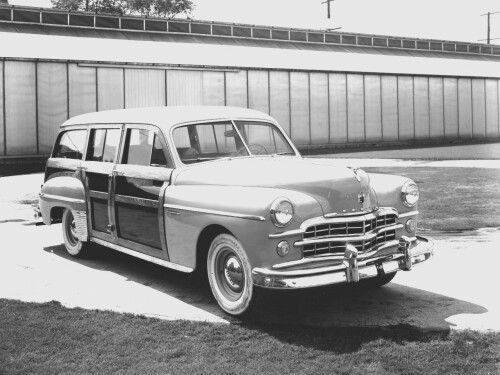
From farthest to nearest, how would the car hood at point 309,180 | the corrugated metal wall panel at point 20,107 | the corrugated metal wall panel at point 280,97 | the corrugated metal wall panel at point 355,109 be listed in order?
the corrugated metal wall panel at point 355,109, the corrugated metal wall panel at point 280,97, the corrugated metal wall panel at point 20,107, the car hood at point 309,180

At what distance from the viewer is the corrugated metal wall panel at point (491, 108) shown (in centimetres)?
4388

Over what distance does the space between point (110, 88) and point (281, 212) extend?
2463 cm

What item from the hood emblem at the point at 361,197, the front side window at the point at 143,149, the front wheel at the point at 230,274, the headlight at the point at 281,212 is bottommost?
the front wheel at the point at 230,274

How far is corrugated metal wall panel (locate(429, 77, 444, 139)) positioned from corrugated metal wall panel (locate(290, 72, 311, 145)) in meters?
9.73

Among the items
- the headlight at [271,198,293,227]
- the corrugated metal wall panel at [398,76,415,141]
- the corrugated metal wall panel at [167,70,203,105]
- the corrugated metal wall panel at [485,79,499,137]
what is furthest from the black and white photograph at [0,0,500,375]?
the corrugated metal wall panel at [485,79,499,137]

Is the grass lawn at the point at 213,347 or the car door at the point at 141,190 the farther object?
the car door at the point at 141,190

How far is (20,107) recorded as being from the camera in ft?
86.0

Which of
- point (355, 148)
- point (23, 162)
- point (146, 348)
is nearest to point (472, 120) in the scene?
point (355, 148)

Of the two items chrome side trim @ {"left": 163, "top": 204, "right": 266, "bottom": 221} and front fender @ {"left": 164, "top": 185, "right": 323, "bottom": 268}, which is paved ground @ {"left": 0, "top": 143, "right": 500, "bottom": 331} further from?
chrome side trim @ {"left": 163, "top": 204, "right": 266, "bottom": 221}

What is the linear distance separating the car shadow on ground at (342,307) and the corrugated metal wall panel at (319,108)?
28981mm

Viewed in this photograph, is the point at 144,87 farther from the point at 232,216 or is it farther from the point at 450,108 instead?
the point at 232,216

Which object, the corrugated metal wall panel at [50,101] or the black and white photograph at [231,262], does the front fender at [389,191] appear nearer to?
the black and white photograph at [231,262]

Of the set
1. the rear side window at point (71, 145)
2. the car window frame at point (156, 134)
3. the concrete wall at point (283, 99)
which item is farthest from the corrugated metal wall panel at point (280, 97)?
the car window frame at point (156, 134)

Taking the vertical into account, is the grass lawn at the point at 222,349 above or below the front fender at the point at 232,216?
below
